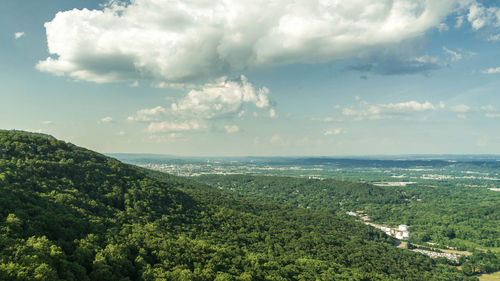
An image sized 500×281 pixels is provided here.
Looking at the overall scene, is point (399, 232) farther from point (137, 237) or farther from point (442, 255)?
point (137, 237)

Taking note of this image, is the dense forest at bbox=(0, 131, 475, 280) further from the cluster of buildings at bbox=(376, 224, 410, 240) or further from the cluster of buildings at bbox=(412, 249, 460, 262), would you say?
the cluster of buildings at bbox=(376, 224, 410, 240)

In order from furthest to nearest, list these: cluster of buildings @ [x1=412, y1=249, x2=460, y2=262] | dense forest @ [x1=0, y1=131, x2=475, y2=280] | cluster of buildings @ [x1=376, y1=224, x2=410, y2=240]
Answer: cluster of buildings @ [x1=376, y1=224, x2=410, y2=240], cluster of buildings @ [x1=412, y1=249, x2=460, y2=262], dense forest @ [x1=0, y1=131, x2=475, y2=280]

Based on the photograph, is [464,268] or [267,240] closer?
[267,240]

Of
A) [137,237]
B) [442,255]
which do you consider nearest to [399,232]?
[442,255]

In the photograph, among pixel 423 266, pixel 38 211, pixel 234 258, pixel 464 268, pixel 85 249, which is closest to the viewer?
pixel 85 249

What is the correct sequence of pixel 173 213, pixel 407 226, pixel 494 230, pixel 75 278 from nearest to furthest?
pixel 75 278, pixel 173 213, pixel 494 230, pixel 407 226

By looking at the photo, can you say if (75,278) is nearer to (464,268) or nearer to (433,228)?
(464,268)

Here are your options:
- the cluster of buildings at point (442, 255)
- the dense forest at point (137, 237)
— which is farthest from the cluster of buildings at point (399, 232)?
the dense forest at point (137, 237)

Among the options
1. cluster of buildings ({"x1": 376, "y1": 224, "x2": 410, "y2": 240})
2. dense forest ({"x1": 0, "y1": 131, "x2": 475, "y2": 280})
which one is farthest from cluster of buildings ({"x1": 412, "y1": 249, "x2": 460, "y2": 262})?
cluster of buildings ({"x1": 376, "y1": 224, "x2": 410, "y2": 240})

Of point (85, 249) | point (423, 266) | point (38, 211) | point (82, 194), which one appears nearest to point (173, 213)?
point (82, 194)

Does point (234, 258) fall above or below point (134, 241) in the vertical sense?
below
